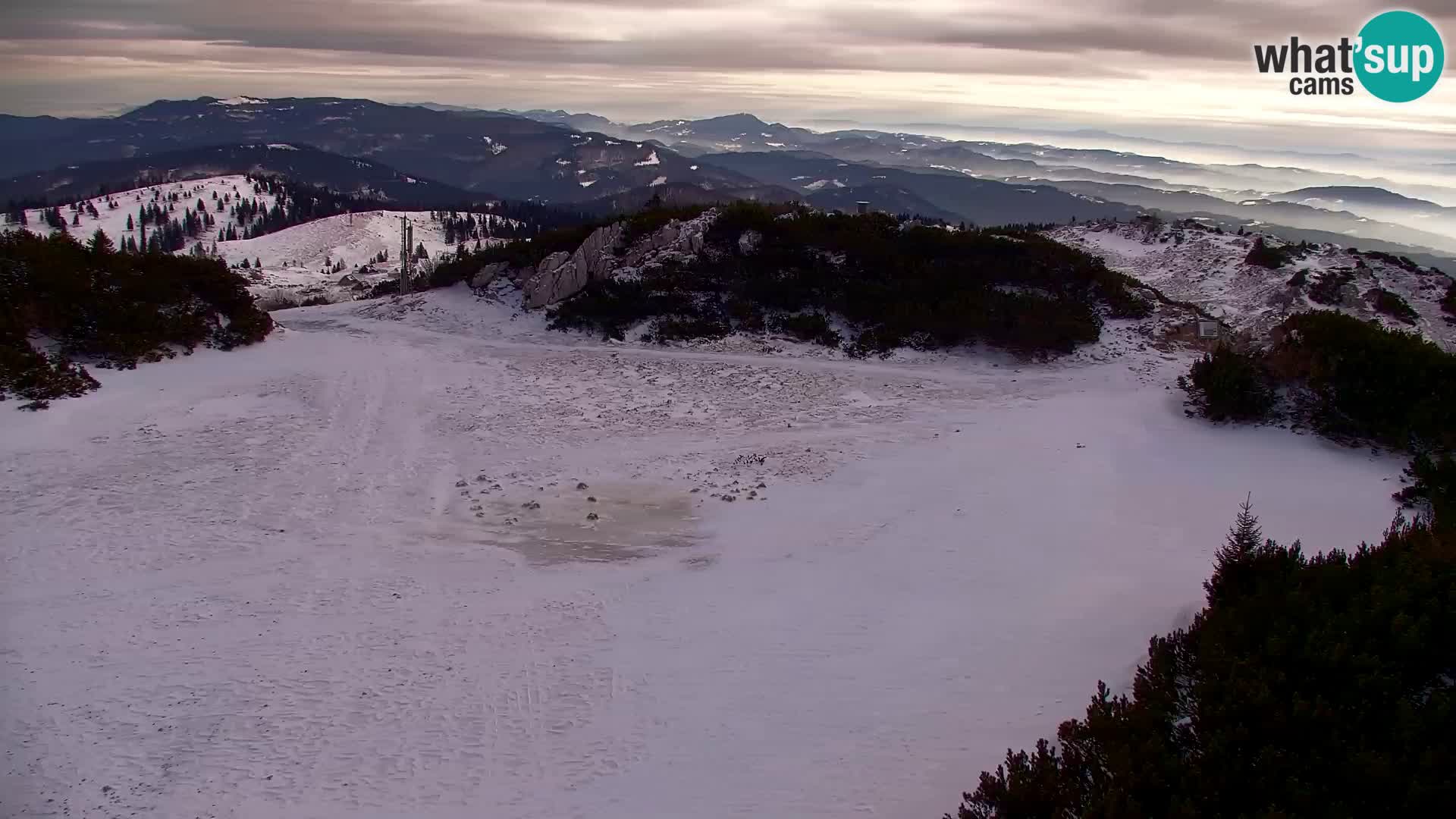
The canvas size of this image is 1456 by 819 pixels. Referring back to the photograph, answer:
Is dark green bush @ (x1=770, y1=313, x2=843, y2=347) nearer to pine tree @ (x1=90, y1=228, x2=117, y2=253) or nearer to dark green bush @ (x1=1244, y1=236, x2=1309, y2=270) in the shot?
pine tree @ (x1=90, y1=228, x2=117, y2=253)

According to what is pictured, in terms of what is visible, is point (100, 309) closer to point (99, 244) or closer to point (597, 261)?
point (99, 244)

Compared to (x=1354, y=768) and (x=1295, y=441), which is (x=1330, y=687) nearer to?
(x=1354, y=768)

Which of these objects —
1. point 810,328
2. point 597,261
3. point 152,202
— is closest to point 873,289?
Answer: point 810,328

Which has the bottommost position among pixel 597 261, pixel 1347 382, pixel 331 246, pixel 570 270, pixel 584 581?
pixel 584 581

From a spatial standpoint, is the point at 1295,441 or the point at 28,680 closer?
the point at 28,680

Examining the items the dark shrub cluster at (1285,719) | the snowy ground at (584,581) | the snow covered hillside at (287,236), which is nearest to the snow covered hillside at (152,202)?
the snow covered hillside at (287,236)

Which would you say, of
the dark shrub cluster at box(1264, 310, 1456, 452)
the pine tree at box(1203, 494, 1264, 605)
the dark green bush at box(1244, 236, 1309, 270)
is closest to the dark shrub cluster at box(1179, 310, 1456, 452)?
the dark shrub cluster at box(1264, 310, 1456, 452)

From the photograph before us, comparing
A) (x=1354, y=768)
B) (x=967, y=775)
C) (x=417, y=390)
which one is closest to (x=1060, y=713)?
(x=967, y=775)
